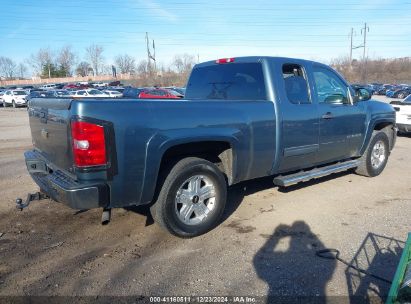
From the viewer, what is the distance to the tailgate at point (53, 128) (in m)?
3.48

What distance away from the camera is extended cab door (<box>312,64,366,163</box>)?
5449 mm

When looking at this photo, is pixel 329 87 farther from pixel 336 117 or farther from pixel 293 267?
pixel 293 267

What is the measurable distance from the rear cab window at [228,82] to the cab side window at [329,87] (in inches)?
41.8

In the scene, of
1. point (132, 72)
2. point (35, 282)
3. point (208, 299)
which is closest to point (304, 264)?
point (208, 299)

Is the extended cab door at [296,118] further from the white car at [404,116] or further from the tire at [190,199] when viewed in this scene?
the white car at [404,116]

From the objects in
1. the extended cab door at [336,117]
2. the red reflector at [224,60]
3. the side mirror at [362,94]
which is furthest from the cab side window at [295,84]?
the side mirror at [362,94]

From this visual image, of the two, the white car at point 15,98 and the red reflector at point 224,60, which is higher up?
the red reflector at point 224,60

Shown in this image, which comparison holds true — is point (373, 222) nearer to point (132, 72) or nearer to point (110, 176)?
point (110, 176)

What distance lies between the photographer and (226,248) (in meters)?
4.00

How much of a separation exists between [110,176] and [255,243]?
5.70 feet

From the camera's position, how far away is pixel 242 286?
327 centimetres

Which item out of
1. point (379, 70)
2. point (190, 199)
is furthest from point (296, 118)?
point (379, 70)

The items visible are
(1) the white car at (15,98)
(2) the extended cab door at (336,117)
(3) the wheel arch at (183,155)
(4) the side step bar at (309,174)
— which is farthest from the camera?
(1) the white car at (15,98)

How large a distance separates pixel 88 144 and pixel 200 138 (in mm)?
1172
